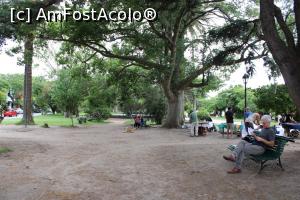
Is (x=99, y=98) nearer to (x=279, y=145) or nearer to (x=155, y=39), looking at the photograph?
(x=155, y=39)

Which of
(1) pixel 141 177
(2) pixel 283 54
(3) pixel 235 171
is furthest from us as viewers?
(3) pixel 235 171

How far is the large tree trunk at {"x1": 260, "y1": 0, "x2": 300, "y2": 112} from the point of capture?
24.3ft

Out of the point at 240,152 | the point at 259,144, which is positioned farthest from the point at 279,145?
the point at 240,152

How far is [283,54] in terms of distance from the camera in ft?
25.1

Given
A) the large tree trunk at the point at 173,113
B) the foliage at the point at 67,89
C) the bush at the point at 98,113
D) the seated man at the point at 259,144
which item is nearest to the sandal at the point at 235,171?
the seated man at the point at 259,144

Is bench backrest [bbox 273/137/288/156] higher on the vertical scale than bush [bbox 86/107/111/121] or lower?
lower

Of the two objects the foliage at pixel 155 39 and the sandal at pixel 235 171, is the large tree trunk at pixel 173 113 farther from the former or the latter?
the sandal at pixel 235 171

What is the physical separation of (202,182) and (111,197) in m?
2.11

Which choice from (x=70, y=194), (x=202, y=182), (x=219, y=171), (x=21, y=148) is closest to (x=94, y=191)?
(x=70, y=194)

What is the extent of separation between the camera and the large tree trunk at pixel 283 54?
7.40 m

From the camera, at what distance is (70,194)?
23.2ft

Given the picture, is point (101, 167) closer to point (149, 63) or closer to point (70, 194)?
point (70, 194)

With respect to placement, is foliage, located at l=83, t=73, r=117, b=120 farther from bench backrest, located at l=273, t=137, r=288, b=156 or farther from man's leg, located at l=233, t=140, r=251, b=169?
bench backrest, located at l=273, t=137, r=288, b=156

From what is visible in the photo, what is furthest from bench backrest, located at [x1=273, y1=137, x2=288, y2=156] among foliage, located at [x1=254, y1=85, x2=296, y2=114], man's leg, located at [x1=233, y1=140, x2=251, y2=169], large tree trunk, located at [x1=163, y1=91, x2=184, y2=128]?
large tree trunk, located at [x1=163, y1=91, x2=184, y2=128]
